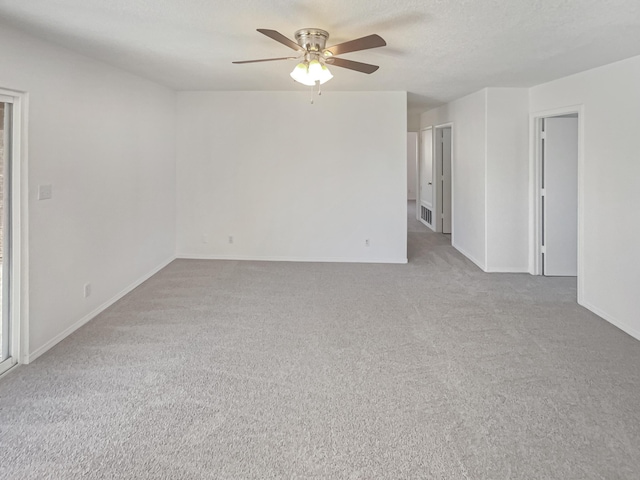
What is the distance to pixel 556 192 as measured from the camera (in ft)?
17.0

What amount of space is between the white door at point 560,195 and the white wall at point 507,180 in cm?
24

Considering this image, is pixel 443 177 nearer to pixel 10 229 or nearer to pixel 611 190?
pixel 611 190

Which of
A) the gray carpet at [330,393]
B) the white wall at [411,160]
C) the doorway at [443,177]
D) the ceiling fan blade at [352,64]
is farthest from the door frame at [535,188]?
the white wall at [411,160]

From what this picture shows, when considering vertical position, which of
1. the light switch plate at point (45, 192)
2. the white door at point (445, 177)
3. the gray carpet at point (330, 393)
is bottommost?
the gray carpet at point (330, 393)

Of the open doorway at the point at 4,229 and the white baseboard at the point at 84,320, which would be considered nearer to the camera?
the open doorway at the point at 4,229

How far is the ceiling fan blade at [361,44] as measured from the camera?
265 centimetres

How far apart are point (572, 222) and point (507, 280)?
3.52 feet

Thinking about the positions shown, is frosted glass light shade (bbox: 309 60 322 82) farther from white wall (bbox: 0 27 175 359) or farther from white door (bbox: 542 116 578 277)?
white door (bbox: 542 116 578 277)

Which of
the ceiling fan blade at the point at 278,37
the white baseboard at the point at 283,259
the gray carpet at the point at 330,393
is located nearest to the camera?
the gray carpet at the point at 330,393

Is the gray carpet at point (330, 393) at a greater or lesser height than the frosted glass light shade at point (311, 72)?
lesser

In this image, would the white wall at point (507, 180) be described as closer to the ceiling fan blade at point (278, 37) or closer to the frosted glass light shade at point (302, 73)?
the frosted glass light shade at point (302, 73)

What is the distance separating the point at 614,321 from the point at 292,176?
4108mm

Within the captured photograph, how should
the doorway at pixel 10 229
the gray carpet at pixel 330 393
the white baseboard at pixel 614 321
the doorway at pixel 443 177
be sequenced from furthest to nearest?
the doorway at pixel 443 177, the white baseboard at pixel 614 321, the doorway at pixel 10 229, the gray carpet at pixel 330 393

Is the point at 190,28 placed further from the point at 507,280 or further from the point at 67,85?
the point at 507,280
